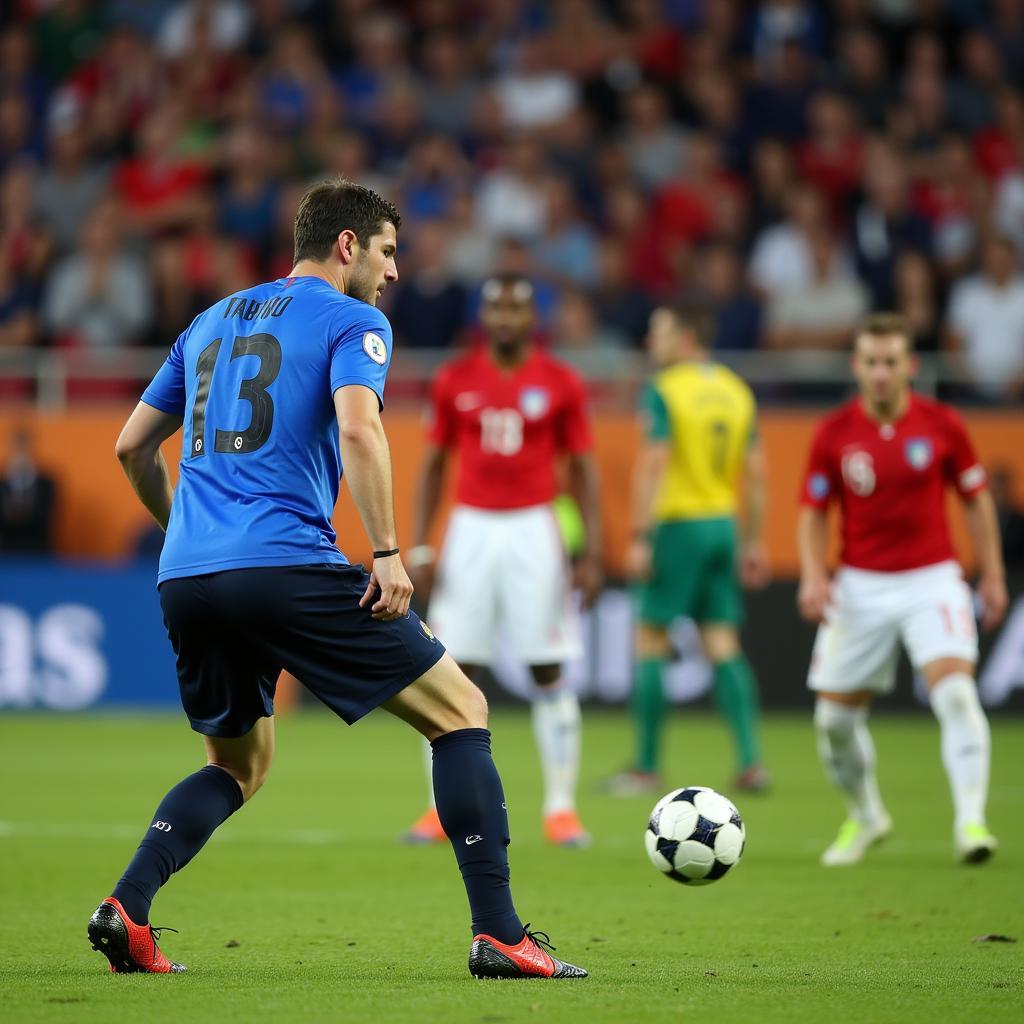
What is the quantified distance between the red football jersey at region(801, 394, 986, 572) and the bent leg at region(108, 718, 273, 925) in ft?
12.0

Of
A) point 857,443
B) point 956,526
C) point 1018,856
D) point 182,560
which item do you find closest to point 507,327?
point 857,443

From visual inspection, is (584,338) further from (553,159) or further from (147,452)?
(147,452)

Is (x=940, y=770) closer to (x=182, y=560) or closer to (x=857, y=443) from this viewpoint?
(x=857, y=443)

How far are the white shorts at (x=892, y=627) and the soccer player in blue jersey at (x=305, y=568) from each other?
3.29 metres

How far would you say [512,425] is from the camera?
31.0 feet

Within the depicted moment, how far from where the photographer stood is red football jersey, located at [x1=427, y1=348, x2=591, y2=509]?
31.1ft

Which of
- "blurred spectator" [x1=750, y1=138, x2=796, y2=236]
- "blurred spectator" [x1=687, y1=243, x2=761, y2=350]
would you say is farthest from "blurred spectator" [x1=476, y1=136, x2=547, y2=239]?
"blurred spectator" [x1=750, y1=138, x2=796, y2=236]

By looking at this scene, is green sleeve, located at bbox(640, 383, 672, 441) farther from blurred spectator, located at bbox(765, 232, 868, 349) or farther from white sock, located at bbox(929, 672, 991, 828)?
blurred spectator, located at bbox(765, 232, 868, 349)

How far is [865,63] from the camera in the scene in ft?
62.1

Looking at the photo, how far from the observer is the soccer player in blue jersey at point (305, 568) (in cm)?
521

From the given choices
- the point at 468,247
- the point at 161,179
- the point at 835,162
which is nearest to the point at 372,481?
the point at 468,247

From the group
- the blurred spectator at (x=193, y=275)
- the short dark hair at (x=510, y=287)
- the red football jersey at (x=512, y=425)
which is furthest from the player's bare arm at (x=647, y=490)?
the blurred spectator at (x=193, y=275)

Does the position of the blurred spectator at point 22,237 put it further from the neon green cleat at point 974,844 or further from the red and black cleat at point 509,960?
the red and black cleat at point 509,960

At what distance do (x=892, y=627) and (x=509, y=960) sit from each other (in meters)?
3.65
